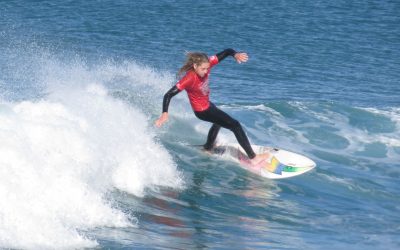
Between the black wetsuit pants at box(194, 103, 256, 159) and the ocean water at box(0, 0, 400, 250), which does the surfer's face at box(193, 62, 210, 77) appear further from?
the ocean water at box(0, 0, 400, 250)

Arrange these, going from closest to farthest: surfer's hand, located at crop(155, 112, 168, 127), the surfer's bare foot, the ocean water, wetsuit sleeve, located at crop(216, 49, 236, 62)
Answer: the ocean water, surfer's hand, located at crop(155, 112, 168, 127), wetsuit sleeve, located at crop(216, 49, 236, 62), the surfer's bare foot

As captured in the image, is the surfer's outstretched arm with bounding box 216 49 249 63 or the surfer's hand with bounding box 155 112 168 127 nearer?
the surfer's hand with bounding box 155 112 168 127

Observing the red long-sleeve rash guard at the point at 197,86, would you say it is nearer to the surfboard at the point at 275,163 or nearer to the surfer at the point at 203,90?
the surfer at the point at 203,90

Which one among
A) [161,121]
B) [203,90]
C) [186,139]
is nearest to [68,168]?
[161,121]

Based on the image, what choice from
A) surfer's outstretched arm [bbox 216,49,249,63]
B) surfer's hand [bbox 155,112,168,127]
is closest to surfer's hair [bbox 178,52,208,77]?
surfer's outstretched arm [bbox 216,49,249,63]

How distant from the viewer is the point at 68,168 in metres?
8.73

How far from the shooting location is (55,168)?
854 cm

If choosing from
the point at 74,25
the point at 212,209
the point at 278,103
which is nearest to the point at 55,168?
the point at 212,209

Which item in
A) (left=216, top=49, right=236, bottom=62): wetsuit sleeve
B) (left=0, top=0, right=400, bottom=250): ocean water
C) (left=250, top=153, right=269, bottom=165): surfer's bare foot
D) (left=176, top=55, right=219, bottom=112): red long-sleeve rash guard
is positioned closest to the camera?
(left=0, top=0, right=400, bottom=250): ocean water

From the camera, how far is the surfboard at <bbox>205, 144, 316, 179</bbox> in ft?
39.8

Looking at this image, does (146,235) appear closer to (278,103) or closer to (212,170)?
(212,170)

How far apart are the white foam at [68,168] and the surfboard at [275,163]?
1478 mm

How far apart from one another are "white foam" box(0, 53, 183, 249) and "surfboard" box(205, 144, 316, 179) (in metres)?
1.48

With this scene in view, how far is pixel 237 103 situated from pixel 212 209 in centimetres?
834
